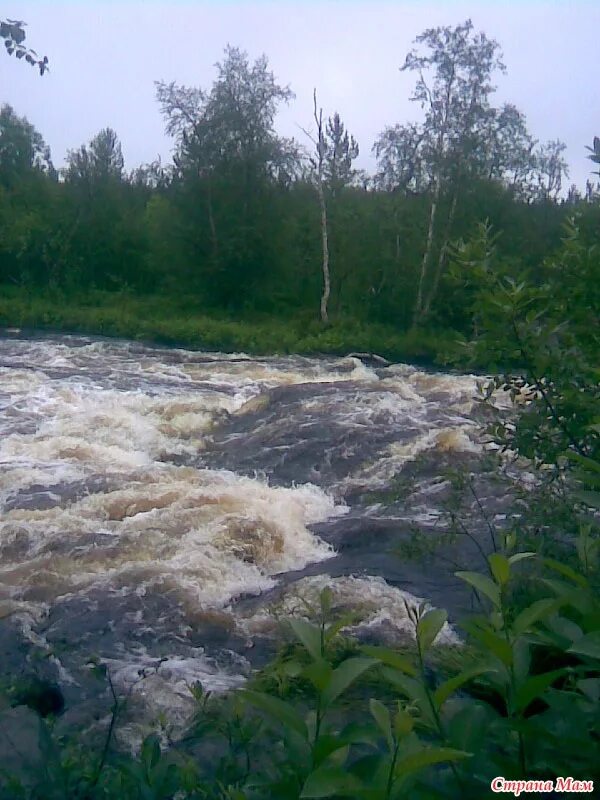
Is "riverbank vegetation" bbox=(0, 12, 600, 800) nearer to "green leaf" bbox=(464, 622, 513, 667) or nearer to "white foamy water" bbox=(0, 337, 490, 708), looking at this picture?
"green leaf" bbox=(464, 622, 513, 667)

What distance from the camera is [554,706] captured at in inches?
66.9

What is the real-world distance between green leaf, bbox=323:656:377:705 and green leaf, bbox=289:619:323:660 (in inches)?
1.8

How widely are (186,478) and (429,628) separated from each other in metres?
8.77

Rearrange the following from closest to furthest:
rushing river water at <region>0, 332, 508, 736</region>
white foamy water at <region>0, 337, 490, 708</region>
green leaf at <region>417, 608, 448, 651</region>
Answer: green leaf at <region>417, 608, 448, 651</region> → rushing river water at <region>0, 332, 508, 736</region> → white foamy water at <region>0, 337, 490, 708</region>

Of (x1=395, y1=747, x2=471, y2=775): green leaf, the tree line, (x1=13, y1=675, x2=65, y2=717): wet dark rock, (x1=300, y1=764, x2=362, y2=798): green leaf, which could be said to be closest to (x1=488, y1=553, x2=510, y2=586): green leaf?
(x1=395, y1=747, x2=471, y2=775): green leaf

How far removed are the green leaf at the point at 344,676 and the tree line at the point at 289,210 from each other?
63.4ft

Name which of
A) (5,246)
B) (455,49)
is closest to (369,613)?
(455,49)

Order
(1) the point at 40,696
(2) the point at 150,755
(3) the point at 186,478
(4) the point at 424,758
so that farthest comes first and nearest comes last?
(3) the point at 186,478, (1) the point at 40,696, (2) the point at 150,755, (4) the point at 424,758

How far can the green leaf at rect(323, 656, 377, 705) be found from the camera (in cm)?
156

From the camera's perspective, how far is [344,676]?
1.58 metres

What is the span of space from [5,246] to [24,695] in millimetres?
27406

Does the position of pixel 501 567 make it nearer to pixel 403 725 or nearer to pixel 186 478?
pixel 403 725

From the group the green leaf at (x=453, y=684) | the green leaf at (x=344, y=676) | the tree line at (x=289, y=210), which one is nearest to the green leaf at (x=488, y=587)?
the green leaf at (x=453, y=684)

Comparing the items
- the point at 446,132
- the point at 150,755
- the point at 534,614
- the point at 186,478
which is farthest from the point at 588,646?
the point at 446,132
